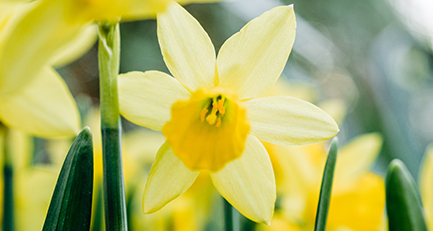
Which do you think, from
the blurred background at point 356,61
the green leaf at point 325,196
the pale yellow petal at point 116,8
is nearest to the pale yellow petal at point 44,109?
the pale yellow petal at point 116,8

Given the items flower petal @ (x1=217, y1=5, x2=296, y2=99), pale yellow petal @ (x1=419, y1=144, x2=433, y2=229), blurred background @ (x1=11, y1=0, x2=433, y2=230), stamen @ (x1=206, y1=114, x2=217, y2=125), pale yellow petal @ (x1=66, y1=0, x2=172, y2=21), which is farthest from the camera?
blurred background @ (x1=11, y1=0, x2=433, y2=230)

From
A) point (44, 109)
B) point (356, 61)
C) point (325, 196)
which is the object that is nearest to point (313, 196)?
point (325, 196)

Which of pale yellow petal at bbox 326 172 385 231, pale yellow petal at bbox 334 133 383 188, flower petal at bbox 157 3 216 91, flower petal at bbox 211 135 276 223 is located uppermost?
flower petal at bbox 157 3 216 91

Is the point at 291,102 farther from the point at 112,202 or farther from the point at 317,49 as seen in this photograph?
the point at 317,49

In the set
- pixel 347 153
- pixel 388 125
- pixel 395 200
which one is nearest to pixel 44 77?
pixel 395 200

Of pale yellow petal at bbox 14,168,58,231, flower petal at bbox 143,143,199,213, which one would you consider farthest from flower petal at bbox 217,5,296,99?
pale yellow petal at bbox 14,168,58,231

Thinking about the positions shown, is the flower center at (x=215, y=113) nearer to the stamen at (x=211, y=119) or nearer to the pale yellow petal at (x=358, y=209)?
the stamen at (x=211, y=119)

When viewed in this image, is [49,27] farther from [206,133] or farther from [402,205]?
[402,205]

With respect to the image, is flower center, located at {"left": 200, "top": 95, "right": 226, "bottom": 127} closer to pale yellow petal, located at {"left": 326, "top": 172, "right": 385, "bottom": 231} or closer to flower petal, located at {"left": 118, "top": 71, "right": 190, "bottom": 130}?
flower petal, located at {"left": 118, "top": 71, "right": 190, "bottom": 130}
